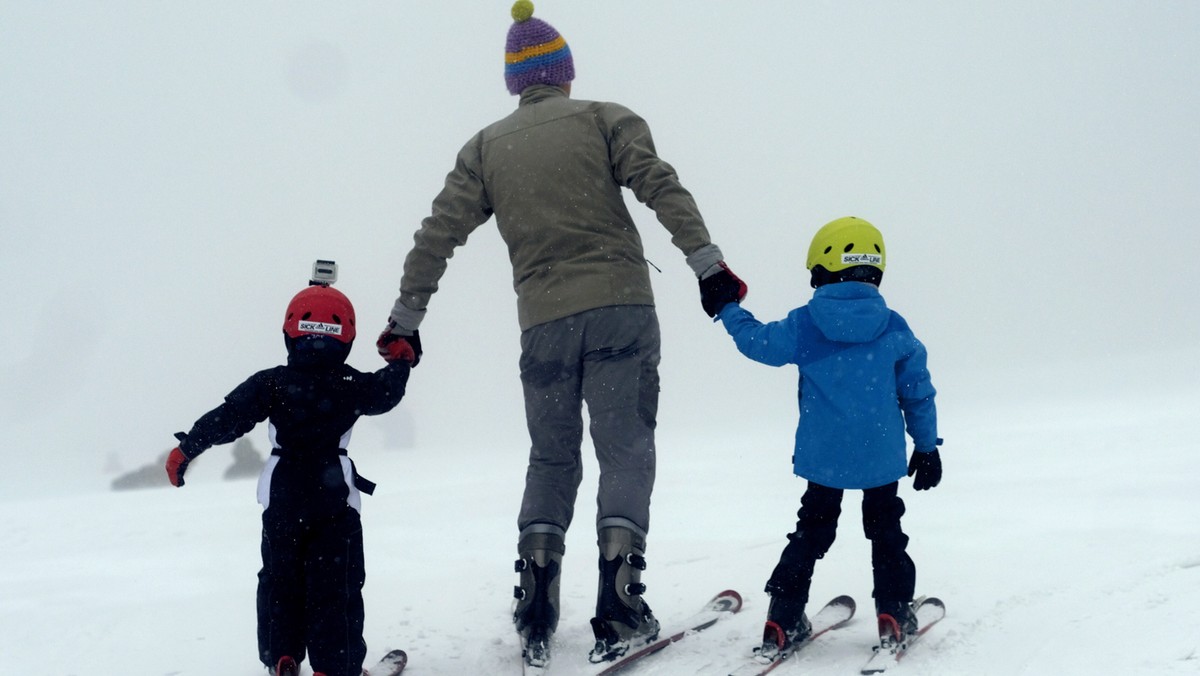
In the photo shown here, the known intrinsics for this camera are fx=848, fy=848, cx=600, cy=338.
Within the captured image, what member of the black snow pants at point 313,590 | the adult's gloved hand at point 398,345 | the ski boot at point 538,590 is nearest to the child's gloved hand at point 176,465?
the black snow pants at point 313,590

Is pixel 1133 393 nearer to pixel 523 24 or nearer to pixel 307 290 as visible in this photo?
pixel 523 24

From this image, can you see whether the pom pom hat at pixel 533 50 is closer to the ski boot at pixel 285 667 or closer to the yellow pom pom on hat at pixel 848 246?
the yellow pom pom on hat at pixel 848 246

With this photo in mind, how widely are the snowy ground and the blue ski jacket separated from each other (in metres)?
0.61

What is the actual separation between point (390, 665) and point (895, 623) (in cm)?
163

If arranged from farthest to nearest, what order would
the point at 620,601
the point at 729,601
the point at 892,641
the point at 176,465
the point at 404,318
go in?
1. the point at 729,601
2. the point at 404,318
3. the point at 620,601
4. the point at 892,641
5. the point at 176,465

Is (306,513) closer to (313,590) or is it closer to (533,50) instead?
(313,590)

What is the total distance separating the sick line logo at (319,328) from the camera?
2637mm

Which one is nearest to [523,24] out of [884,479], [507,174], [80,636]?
[507,174]

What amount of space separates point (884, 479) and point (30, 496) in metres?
8.62

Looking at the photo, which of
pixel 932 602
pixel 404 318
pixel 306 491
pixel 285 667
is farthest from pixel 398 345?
pixel 932 602

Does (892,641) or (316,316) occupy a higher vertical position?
(316,316)

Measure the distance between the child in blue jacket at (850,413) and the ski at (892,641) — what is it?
0.03 metres

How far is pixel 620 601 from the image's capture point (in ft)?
8.96

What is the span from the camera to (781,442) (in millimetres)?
10180
